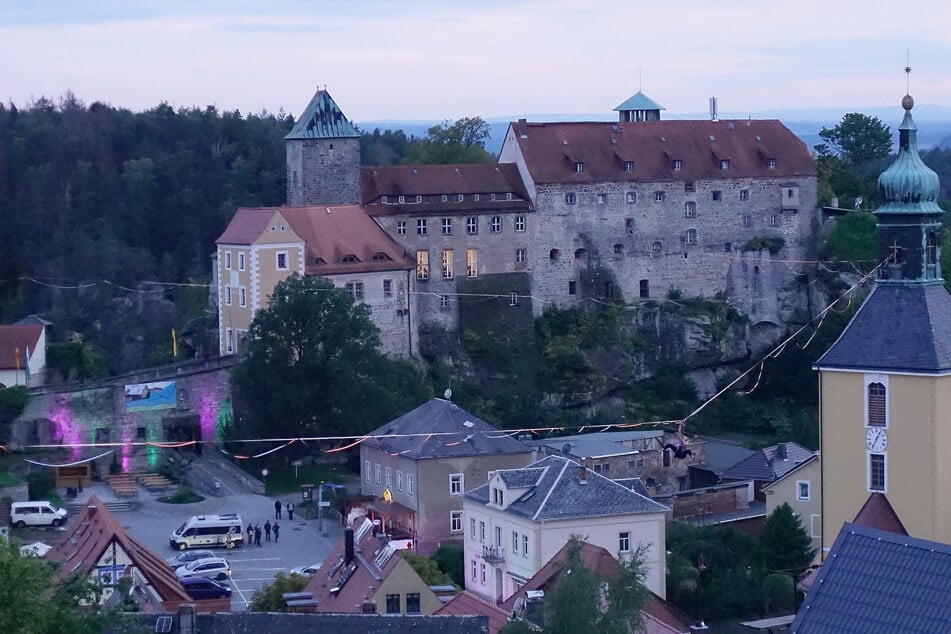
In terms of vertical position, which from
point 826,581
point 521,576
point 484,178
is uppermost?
point 484,178

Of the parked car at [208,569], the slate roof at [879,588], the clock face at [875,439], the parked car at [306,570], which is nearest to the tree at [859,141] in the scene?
the parked car at [306,570]

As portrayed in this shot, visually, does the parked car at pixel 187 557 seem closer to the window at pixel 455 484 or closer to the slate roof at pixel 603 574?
the window at pixel 455 484

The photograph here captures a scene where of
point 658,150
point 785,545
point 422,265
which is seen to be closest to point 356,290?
point 422,265

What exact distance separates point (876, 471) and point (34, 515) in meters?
19.5

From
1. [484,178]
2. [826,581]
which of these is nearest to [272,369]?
[484,178]

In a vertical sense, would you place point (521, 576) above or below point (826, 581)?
below

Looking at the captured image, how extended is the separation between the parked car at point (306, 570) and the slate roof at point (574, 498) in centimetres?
413

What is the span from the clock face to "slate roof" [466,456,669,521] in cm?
735

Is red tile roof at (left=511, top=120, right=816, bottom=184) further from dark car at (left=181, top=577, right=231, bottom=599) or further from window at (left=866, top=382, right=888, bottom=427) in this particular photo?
window at (left=866, top=382, right=888, bottom=427)

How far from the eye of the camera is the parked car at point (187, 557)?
4162 centimetres

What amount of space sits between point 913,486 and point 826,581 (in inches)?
433

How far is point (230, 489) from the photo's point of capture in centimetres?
5003

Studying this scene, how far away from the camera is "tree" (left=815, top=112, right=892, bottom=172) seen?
2904 inches

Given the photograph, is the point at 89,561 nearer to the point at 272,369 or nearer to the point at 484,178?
the point at 272,369
